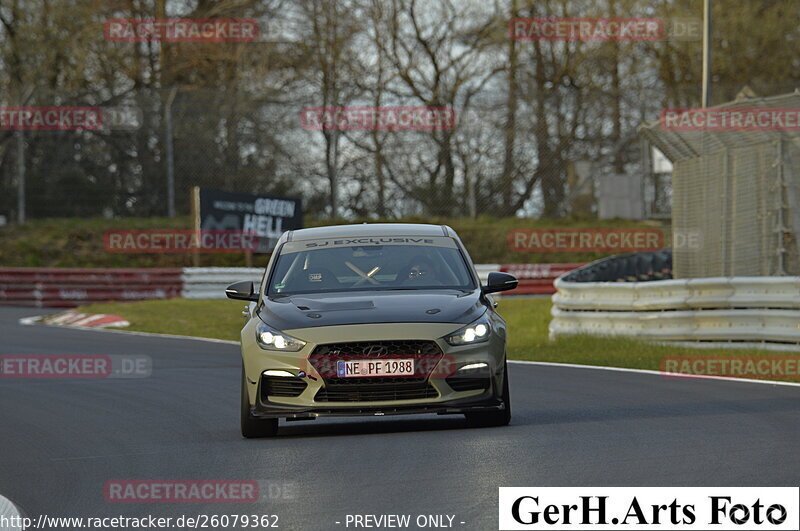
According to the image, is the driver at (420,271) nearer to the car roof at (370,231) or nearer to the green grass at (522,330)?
the car roof at (370,231)

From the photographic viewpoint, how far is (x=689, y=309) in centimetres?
1714

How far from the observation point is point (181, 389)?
1448 cm

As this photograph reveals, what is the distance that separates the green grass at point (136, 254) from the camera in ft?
104

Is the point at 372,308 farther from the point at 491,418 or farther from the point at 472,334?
the point at 491,418

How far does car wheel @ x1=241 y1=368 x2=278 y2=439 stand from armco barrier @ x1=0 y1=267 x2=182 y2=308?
20588 mm

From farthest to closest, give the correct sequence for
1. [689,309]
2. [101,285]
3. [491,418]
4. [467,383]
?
1. [101,285]
2. [689,309]
3. [491,418]
4. [467,383]

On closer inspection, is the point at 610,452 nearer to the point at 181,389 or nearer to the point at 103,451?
the point at 103,451

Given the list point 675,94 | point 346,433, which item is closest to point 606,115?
point 675,94

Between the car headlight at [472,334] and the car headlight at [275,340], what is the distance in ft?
3.24

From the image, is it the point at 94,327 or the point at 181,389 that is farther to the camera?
the point at 94,327

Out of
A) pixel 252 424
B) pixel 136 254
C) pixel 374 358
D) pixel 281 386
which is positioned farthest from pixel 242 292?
pixel 136 254

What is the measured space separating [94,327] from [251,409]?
15.9 meters

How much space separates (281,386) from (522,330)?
1231 centimetres

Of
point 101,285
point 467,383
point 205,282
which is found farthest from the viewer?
point 101,285
